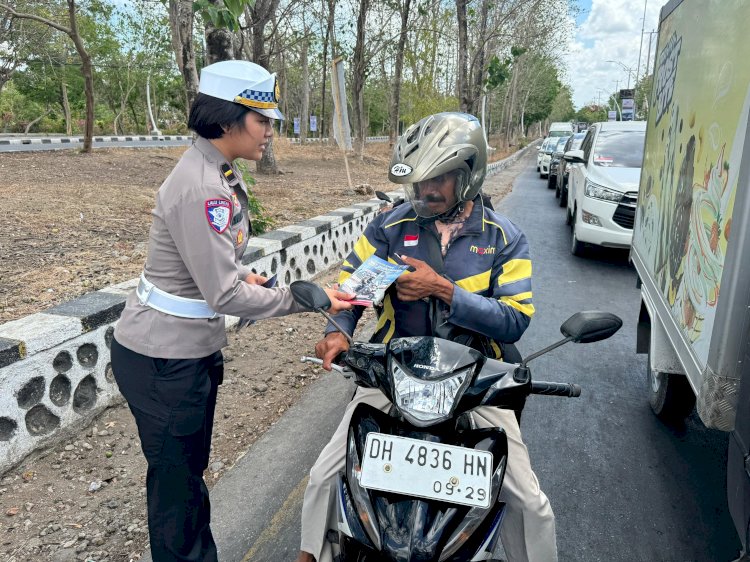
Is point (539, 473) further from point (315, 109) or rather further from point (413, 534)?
point (315, 109)

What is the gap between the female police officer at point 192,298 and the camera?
1973 mm

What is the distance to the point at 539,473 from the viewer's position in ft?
10.8

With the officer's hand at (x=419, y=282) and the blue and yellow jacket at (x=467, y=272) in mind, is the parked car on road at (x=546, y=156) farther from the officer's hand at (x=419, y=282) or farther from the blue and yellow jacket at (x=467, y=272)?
the officer's hand at (x=419, y=282)

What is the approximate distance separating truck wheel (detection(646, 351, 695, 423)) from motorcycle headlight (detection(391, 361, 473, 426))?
233 cm

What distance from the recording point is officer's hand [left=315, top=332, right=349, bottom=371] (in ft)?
7.20

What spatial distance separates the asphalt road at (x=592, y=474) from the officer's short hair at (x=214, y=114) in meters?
1.86

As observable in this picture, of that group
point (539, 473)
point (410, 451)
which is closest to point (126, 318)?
point (410, 451)

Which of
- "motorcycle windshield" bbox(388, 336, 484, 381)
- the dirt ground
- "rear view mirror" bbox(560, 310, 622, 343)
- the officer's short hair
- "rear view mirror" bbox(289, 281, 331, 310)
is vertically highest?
the officer's short hair

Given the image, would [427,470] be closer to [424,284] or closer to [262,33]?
[424,284]

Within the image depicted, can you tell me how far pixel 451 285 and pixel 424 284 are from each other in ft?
0.33

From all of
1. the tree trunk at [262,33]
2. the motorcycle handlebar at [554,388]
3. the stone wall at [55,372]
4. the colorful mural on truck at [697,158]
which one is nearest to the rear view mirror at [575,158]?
the tree trunk at [262,33]

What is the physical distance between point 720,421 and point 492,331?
2.64 feet

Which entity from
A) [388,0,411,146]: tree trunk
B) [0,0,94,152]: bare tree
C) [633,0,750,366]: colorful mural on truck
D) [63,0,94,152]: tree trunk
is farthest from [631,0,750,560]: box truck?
[388,0,411,146]: tree trunk

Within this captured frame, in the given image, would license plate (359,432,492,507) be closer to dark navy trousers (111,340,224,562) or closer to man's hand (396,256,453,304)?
man's hand (396,256,453,304)
